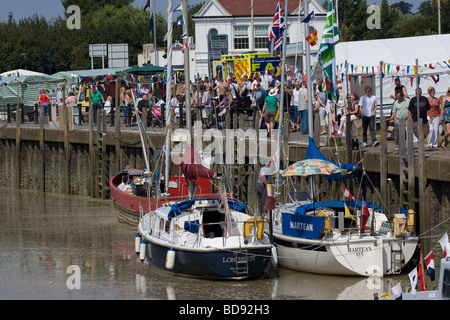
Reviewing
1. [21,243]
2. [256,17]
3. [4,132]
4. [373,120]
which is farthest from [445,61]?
[256,17]

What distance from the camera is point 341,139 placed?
24.0m

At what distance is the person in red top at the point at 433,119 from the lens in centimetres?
2148

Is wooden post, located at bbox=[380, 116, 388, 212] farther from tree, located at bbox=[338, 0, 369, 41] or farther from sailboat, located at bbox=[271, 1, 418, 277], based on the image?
tree, located at bbox=[338, 0, 369, 41]

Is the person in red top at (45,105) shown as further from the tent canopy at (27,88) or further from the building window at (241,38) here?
the building window at (241,38)

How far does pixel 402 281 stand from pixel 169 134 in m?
7.32

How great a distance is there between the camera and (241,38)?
60.2 metres

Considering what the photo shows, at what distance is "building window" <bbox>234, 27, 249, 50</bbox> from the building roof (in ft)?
3.50

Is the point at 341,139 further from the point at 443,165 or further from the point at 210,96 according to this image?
the point at 210,96

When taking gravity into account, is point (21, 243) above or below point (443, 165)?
below

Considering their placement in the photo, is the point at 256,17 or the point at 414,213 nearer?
the point at 414,213

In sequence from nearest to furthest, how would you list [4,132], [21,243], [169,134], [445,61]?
[169,134]
[21,243]
[445,61]
[4,132]

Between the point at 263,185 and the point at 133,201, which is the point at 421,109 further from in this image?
the point at 133,201

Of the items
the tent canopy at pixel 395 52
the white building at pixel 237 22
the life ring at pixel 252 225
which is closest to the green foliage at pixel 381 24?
the white building at pixel 237 22

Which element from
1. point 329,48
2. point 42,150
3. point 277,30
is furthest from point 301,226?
point 42,150
